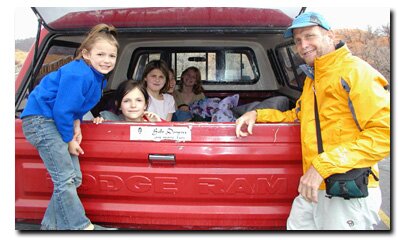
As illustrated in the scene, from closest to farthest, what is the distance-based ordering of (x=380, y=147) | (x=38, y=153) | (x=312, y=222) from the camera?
(x=380, y=147), (x=312, y=222), (x=38, y=153)

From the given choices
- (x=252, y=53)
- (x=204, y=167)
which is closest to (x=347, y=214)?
(x=204, y=167)

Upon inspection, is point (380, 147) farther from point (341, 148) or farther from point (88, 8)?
point (88, 8)

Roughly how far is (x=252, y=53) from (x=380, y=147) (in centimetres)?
362

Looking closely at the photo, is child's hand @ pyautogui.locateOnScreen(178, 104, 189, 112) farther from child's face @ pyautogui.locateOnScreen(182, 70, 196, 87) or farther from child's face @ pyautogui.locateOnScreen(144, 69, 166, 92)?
child's face @ pyautogui.locateOnScreen(144, 69, 166, 92)

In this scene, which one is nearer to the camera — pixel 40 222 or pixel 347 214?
pixel 347 214

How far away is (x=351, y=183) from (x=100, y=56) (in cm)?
160

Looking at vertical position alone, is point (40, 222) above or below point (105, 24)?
below

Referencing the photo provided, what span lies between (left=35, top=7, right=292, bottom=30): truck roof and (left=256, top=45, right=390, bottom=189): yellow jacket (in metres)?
0.68

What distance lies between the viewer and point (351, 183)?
2.10 meters

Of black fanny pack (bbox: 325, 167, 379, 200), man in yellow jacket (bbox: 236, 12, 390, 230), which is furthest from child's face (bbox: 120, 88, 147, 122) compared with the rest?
black fanny pack (bbox: 325, 167, 379, 200)

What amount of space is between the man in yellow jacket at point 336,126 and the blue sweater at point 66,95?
3.07ft

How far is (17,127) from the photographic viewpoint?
271 centimetres

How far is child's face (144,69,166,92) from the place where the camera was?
3801 millimetres

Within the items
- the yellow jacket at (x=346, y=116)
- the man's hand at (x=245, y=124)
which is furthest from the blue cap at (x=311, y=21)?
the man's hand at (x=245, y=124)
